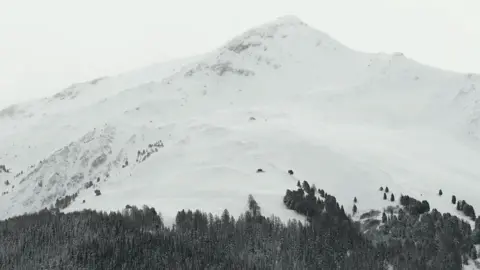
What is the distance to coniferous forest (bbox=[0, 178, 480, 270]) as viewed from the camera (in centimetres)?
12775

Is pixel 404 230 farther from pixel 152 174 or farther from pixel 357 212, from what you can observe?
pixel 152 174

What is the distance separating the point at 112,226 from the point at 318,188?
56.8m

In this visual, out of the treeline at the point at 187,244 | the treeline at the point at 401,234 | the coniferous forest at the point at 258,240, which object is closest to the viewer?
the treeline at the point at 401,234

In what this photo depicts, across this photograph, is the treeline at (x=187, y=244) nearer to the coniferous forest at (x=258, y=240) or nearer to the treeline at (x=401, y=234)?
the coniferous forest at (x=258, y=240)

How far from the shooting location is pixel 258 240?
432 ft

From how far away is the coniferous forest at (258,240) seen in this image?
128 metres

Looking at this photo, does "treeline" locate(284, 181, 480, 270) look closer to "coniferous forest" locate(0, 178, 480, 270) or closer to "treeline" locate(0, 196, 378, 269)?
"coniferous forest" locate(0, 178, 480, 270)

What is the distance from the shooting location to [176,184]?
158625 mm

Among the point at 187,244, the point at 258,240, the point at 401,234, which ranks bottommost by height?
the point at 187,244

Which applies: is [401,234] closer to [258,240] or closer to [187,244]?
[258,240]

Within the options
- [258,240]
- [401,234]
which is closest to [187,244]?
[258,240]

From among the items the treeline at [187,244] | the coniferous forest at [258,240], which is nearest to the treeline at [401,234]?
the coniferous forest at [258,240]

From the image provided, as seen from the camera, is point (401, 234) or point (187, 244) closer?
point (401, 234)

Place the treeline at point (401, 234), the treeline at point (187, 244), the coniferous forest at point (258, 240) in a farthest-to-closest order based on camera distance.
Result: the treeline at point (187, 244)
the coniferous forest at point (258, 240)
the treeline at point (401, 234)
